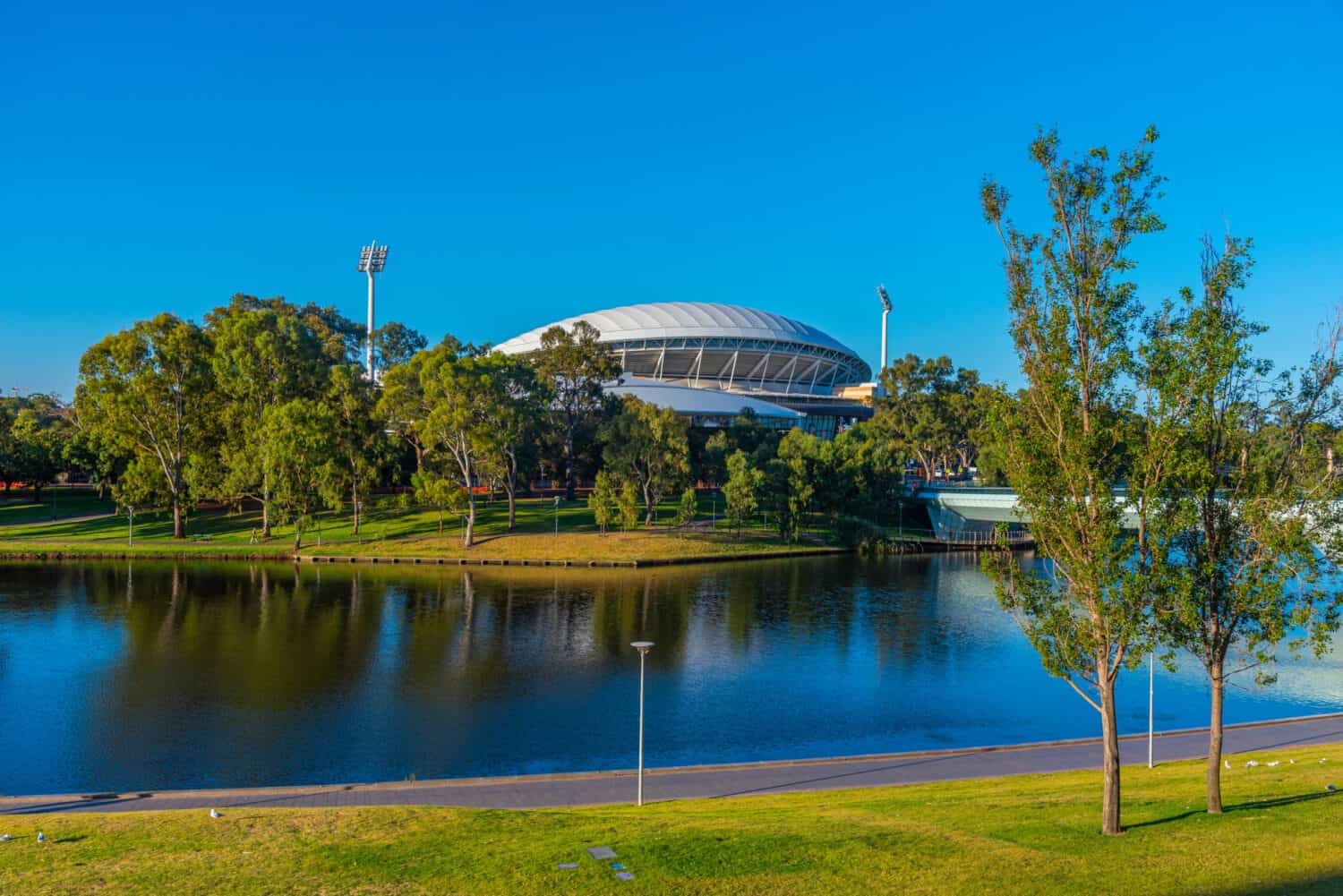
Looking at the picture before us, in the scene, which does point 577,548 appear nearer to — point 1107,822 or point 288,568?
point 288,568

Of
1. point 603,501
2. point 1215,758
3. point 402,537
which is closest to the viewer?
point 1215,758

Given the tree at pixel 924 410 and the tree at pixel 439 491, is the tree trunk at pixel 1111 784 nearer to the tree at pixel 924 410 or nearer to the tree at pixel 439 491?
the tree at pixel 439 491

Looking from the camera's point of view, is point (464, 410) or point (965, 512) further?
point (965, 512)

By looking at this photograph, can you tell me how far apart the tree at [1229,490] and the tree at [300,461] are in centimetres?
6030

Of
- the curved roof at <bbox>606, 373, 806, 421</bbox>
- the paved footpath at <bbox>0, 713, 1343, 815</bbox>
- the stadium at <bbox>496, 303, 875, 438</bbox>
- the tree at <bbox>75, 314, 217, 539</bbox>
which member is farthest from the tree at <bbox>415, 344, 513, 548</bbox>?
the stadium at <bbox>496, 303, 875, 438</bbox>

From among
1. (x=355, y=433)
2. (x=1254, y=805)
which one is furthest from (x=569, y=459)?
(x=1254, y=805)

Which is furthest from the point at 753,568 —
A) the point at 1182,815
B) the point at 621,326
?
the point at 621,326

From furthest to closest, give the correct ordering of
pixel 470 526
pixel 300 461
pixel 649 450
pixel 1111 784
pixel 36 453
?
pixel 36 453, pixel 649 450, pixel 470 526, pixel 300 461, pixel 1111 784

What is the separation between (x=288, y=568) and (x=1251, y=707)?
52506 mm

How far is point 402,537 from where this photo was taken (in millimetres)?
69250

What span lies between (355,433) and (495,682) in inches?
1851

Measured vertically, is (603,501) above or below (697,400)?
below

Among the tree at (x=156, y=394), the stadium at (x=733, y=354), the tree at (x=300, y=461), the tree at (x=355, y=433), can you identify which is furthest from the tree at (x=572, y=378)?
the stadium at (x=733, y=354)

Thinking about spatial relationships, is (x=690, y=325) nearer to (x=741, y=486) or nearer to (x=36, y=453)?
(x=741, y=486)
